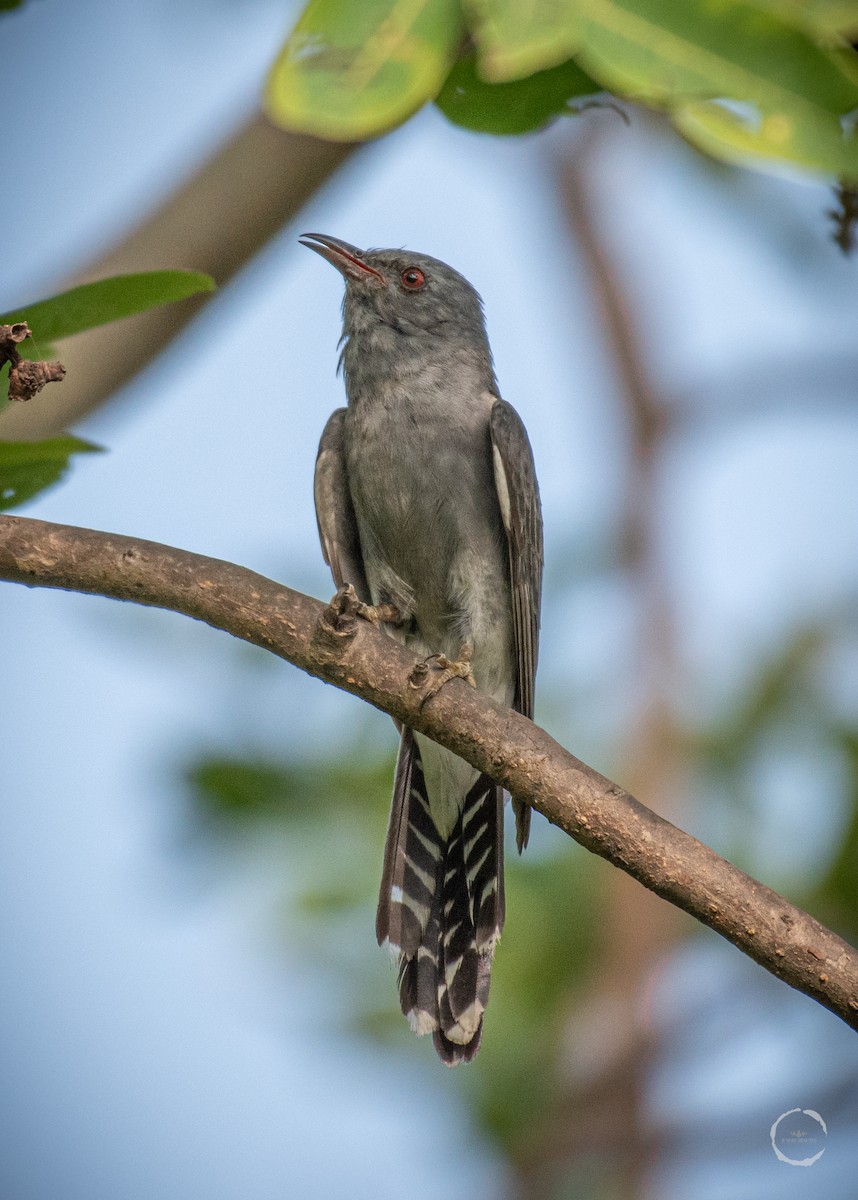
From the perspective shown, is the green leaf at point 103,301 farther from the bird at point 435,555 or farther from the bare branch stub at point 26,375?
the bird at point 435,555

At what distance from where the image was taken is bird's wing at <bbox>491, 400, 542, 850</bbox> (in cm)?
514

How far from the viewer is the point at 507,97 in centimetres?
278

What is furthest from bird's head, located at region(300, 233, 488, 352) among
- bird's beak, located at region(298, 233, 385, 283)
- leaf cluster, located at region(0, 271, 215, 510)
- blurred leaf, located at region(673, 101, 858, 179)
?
blurred leaf, located at region(673, 101, 858, 179)

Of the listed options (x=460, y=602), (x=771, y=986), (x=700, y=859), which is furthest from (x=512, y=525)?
(x=771, y=986)

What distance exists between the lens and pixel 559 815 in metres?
3.22

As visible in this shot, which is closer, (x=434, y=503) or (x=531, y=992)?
(x=434, y=503)

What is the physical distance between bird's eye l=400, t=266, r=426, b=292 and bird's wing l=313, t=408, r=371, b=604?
0.78m

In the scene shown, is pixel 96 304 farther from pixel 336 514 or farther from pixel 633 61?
pixel 336 514

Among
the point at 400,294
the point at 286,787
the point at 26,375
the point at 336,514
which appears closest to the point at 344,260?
the point at 400,294

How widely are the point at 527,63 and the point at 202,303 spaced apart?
7.36ft

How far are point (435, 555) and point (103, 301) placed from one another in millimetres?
2882

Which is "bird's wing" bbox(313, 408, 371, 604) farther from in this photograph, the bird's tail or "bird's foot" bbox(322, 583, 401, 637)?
"bird's foot" bbox(322, 583, 401, 637)

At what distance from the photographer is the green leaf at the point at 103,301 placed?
2.55m

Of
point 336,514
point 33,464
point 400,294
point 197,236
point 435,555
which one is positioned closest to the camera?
point 33,464
